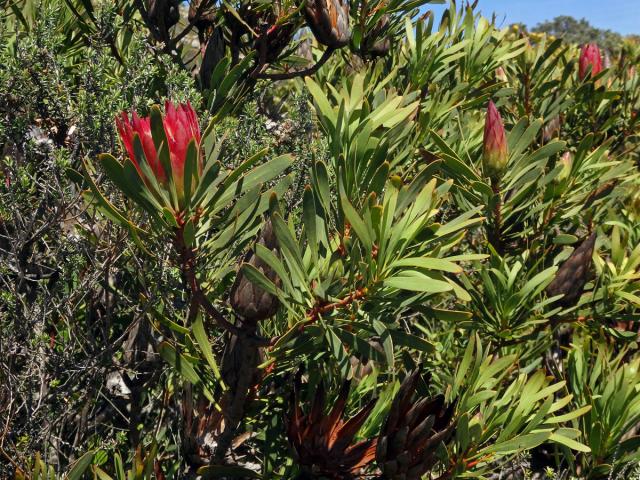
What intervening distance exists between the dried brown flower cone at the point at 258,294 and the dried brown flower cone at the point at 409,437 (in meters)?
0.27

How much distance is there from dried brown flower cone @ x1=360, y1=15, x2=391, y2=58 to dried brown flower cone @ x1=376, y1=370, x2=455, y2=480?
0.90 metres

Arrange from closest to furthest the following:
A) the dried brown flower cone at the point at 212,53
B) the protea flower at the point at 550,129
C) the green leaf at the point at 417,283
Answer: the green leaf at the point at 417,283 → the dried brown flower cone at the point at 212,53 → the protea flower at the point at 550,129

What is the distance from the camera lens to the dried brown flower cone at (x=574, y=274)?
1323 millimetres

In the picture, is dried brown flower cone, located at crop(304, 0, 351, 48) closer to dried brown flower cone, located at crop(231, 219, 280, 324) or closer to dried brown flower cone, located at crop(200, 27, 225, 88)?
dried brown flower cone, located at crop(200, 27, 225, 88)

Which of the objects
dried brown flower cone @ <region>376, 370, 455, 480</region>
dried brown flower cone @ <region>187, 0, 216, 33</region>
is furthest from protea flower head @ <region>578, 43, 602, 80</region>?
dried brown flower cone @ <region>376, 370, 455, 480</region>

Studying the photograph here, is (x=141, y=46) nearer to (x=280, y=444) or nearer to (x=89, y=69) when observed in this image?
(x=89, y=69)

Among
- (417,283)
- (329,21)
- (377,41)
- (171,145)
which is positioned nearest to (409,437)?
(417,283)

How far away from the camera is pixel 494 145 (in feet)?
4.09

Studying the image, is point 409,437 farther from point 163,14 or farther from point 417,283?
point 163,14

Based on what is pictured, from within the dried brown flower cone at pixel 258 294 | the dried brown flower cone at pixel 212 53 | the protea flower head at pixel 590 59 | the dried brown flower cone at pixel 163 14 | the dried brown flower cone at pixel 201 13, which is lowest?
the dried brown flower cone at pixel 258 294

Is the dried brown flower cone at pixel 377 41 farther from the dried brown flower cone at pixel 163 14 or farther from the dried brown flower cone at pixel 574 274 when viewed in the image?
the dried brown flower cone at pixel 574 274

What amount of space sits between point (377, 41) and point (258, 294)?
3.07ft

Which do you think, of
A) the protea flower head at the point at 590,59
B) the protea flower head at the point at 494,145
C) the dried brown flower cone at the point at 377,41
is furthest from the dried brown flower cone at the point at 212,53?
the protea flower head at the point at 590,59

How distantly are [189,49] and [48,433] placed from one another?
3.95ft
